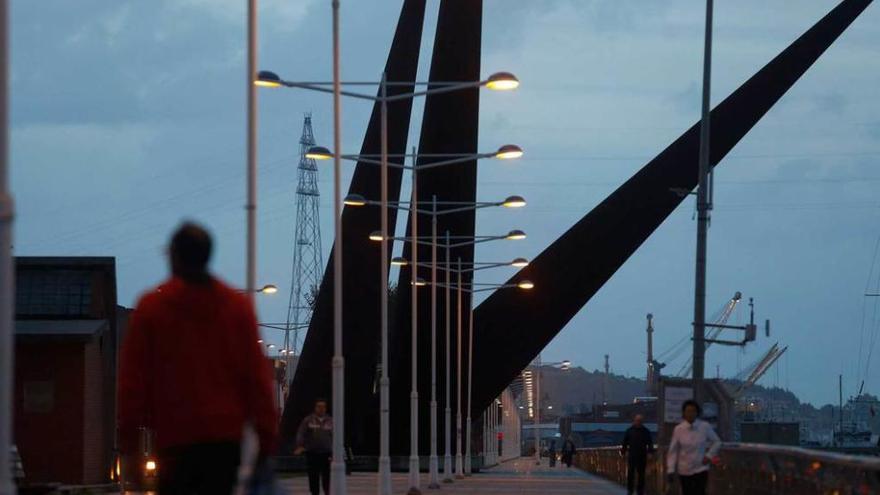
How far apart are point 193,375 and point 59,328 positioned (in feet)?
117

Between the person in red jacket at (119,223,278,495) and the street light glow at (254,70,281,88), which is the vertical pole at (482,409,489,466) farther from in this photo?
the person in red jacket at (119,223,278,495)

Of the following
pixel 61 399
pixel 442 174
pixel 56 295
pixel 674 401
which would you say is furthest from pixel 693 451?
pixel 442 174

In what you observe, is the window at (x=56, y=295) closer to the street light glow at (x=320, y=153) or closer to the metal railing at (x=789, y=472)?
the street light glow at (x=320, y=153)

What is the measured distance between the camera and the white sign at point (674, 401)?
97.3 feet

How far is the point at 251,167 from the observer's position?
13.1 meters

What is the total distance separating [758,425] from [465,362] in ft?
69.9

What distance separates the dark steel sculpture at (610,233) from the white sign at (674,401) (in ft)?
99.1

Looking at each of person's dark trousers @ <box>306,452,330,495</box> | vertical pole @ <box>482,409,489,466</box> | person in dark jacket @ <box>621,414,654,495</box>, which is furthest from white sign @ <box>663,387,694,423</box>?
vertical pole @ <box>482,409,489,466</box>

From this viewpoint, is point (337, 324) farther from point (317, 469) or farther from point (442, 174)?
point (442, 174)

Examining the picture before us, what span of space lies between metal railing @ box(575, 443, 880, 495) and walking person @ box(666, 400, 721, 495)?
0.44 meters

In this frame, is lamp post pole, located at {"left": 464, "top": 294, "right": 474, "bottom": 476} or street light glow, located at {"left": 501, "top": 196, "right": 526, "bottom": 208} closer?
street light glow, located at {"left": 501, "top": 196, "right": 526, "bottom": 208}

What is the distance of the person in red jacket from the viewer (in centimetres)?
717

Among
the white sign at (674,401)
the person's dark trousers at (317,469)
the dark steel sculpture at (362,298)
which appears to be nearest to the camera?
the person's dark trousers at (317,469)

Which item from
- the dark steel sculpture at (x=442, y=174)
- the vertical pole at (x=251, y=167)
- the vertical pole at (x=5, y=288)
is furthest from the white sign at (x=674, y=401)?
the dark steel sculpture at (x=442, y=174)
